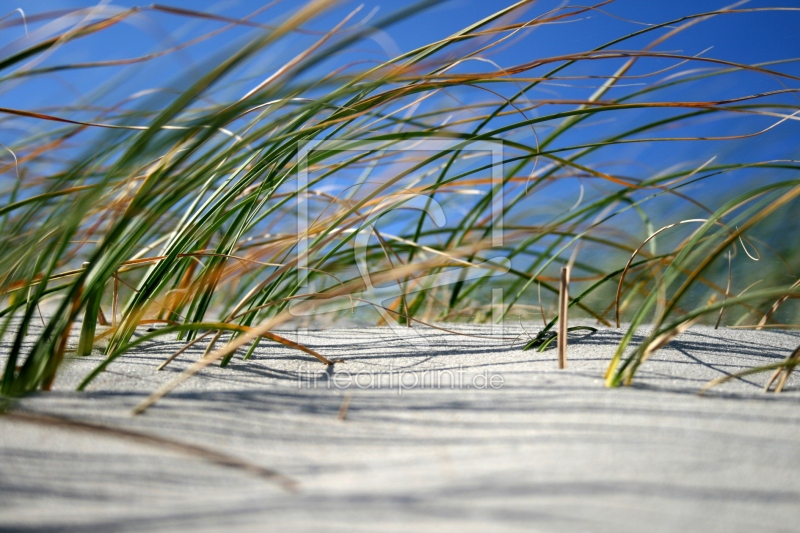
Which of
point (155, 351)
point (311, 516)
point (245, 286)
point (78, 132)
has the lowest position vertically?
point (311, 516)

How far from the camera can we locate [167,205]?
932mm

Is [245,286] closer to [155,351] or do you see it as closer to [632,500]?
[155,351]

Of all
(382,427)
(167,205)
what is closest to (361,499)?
(382,427)

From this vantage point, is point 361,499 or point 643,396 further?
point 643,396

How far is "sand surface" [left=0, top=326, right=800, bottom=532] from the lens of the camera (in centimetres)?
51

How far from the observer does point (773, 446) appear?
2.09ft

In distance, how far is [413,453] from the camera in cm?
64

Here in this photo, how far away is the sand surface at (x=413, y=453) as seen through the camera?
511 mm

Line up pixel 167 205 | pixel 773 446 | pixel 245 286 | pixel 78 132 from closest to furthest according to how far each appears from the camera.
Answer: pixel 773 446
pixel 167 205
pixel 78 132
pixel 245 286

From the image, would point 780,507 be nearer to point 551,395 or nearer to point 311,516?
point 551,395

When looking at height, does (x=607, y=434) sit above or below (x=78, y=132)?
below

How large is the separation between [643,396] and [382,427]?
13.7 inches

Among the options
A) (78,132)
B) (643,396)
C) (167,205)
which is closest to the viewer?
(643,396)

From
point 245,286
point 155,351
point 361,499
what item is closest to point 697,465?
point 361,499
